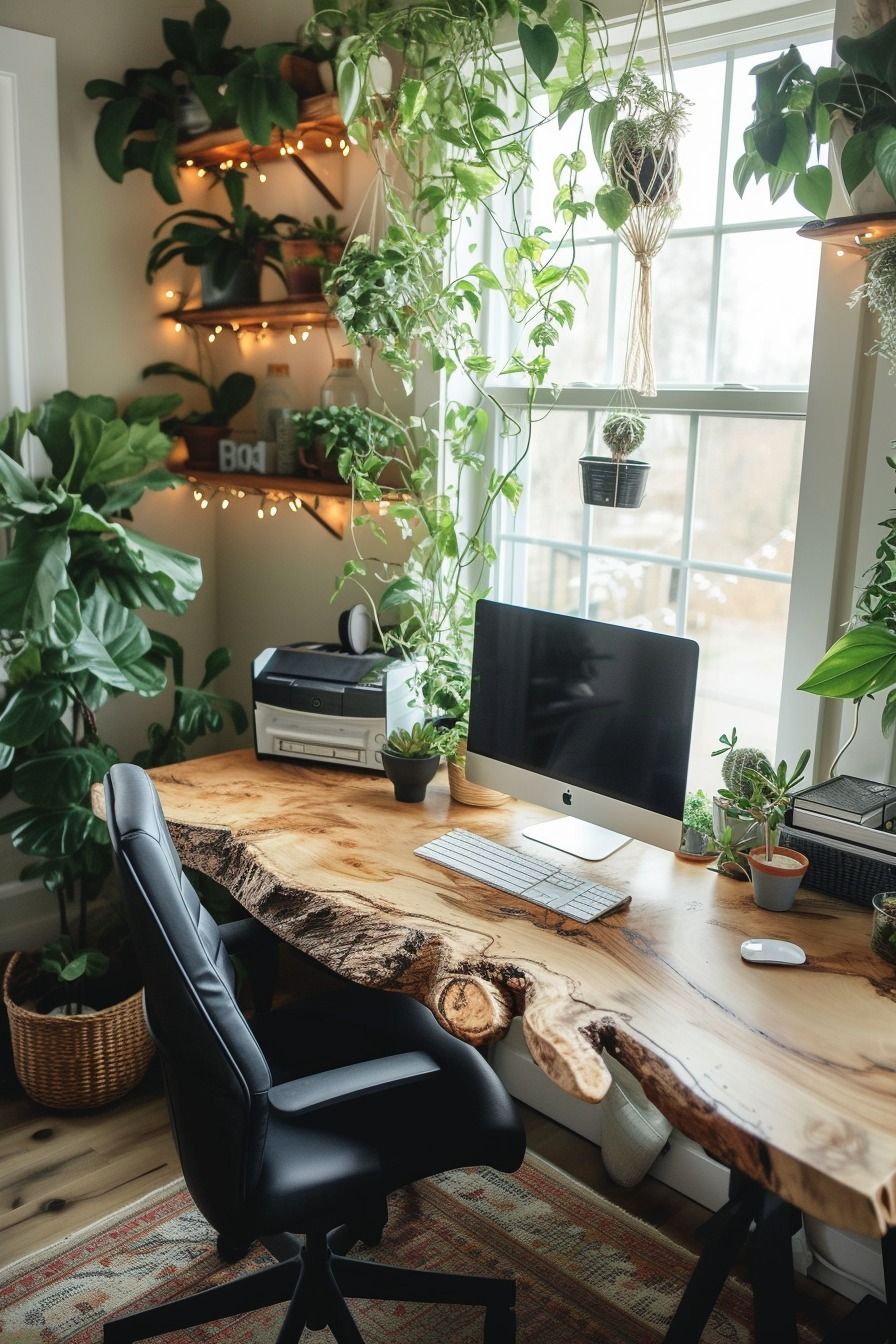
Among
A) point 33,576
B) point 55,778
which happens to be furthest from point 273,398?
point 55,778

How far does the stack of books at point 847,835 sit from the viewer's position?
70.7 inches

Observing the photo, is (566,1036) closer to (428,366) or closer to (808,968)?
(808,968)

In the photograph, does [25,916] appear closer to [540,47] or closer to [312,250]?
[312,250]

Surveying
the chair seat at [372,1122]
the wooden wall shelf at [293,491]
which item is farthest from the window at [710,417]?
the chair seat at [372,1122]

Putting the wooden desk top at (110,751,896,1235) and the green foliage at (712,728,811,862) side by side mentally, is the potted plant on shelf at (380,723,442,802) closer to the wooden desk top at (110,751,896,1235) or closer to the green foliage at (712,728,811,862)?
the wooden desk top at (110,751,896,1235)

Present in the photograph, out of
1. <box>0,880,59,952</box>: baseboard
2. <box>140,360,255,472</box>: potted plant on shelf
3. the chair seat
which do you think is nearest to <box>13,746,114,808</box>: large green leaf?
<box>0,880,59,952</box>: baseboard

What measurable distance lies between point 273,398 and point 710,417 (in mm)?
1309

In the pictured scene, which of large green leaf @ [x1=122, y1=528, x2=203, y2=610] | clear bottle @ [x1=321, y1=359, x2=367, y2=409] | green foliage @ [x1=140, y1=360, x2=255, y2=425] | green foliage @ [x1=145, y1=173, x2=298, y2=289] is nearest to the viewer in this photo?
large green leaf @ [x1=122, y1=528, x2=203, y2=610]

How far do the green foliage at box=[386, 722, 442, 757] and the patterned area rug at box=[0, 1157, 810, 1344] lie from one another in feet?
3.03

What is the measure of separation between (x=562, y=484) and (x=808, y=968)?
4.35 feet

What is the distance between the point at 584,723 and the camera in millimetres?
2057

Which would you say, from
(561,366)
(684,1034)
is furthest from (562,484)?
(684,1034)

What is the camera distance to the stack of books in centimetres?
180

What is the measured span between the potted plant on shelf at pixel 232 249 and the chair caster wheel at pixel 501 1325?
8.02ft
